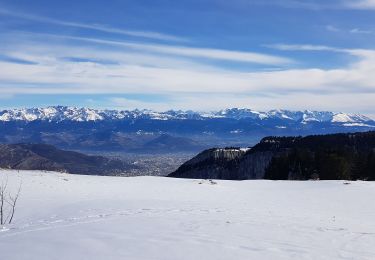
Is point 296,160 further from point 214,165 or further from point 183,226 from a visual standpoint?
point 214,165

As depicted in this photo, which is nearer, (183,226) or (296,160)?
(183,226)

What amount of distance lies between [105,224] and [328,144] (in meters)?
146

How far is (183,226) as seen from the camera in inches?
690

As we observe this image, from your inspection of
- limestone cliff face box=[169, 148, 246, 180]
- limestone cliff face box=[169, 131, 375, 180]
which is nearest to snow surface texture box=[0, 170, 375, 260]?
limestone cliff face box=[169, 131, 375, 180]

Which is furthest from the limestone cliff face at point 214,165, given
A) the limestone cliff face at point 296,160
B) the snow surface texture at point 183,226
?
the snow surface texture at point 183,226

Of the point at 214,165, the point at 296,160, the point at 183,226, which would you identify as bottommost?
the point at 214,165

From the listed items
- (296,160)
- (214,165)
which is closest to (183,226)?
(296,160)

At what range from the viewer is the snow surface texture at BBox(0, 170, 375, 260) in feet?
42.8

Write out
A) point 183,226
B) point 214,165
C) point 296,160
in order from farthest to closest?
1. point 214,165
2. point 296,160
3. point 183,226

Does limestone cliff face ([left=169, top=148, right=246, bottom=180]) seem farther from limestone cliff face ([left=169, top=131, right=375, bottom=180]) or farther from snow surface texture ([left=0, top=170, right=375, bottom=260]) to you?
snow surface texture ([left=0, top=170, right=375, bottom=260])

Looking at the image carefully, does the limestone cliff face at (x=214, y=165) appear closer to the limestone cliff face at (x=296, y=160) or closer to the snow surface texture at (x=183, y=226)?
the limestone cliff face at (x=296, y=160)

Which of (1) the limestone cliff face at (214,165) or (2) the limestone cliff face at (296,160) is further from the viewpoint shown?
(1) the limestone cliff face at (214,165)

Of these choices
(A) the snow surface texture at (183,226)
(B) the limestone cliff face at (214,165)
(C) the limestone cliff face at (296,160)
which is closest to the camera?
(A) the snow surface texture at (183,226)

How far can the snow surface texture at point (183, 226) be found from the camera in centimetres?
1303
